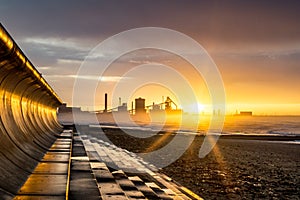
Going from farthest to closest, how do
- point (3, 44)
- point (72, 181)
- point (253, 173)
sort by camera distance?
point (253, 173)
point (72, 181)
point (3, 44)

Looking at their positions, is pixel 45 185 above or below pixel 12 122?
below

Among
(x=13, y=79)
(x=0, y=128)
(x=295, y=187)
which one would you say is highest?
(x=13, y=79)

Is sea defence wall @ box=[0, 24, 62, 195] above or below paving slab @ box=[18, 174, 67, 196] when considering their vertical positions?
above

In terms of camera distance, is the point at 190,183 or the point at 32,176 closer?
the point at 32,176

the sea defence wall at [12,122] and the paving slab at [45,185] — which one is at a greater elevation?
the sea defence wall at [12,122]

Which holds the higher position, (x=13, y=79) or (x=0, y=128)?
(x=13, y=79)

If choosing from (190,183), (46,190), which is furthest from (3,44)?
(190,183)

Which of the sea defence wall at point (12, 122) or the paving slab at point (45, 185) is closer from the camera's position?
the sea defence wall at point (12, 122)

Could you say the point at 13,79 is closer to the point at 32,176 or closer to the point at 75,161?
the point at 32,176

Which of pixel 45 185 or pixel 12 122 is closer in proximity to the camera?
pixel 45 185

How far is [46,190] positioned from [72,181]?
42.6 inches

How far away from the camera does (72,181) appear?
5051mm

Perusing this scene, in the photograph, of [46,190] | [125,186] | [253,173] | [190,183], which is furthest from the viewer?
[253,173]

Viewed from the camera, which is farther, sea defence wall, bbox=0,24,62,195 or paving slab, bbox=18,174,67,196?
paving slab, bbox=18,174,67,196
